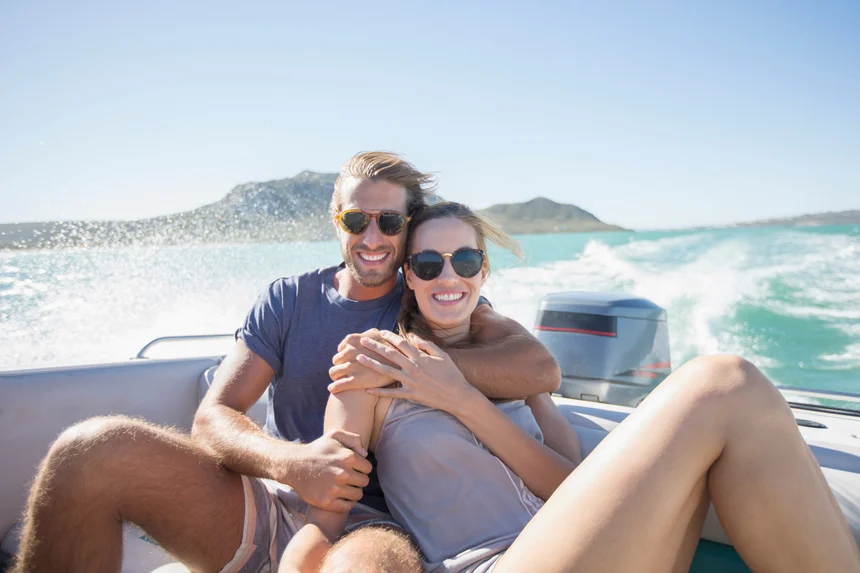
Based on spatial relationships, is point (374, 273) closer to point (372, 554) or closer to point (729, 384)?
point (372, 554)

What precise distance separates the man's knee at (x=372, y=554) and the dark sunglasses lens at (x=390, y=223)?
0.98m

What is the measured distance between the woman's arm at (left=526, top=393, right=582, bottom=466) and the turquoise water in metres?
3.56

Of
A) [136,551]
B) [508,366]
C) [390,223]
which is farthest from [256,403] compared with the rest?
[508,366]

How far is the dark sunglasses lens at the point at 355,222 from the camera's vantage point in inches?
78.9

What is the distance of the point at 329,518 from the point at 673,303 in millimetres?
9192

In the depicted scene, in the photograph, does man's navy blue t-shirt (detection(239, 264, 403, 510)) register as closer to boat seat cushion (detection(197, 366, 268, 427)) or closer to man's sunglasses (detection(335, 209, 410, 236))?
man's sunglasses (detection(335, 209, 410, 236))

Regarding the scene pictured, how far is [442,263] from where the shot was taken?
1.75 metres

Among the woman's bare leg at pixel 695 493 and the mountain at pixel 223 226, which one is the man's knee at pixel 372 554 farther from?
the mountain at pixel 223 226

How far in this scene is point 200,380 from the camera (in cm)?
279

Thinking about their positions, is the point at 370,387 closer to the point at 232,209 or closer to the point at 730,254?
the point at 730,254

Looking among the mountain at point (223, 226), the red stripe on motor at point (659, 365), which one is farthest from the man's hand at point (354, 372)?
the mountain at point (223, 226)

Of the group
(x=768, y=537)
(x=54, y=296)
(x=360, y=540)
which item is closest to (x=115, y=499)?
(x=360, y=540)

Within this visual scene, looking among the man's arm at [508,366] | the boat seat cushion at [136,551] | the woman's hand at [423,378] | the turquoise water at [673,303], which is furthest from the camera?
the turquoise water at [673,303]

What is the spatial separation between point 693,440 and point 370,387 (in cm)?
73
